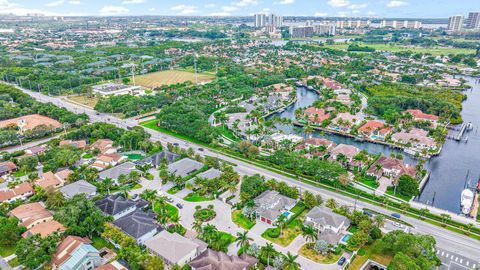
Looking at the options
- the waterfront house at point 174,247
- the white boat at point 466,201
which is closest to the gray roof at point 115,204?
the waterfront house at point 174,247

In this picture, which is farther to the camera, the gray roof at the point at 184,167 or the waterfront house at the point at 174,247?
the gray roof at the point at 184,167

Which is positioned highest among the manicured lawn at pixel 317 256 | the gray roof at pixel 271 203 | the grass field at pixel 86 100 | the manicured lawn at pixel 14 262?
the gray roof at pixel 271 203

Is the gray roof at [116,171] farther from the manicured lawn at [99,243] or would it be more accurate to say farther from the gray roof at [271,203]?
the gray roof at [271,203]

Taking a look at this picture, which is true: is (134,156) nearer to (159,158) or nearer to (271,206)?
(159,158)

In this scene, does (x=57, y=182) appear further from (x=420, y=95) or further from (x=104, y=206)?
(x=420, y=95)

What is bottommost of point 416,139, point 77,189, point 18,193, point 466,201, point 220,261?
point 466,201

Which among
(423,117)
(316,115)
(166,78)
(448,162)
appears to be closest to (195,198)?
(316,115)

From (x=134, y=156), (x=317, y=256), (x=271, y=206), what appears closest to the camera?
(x=317, y=256)
